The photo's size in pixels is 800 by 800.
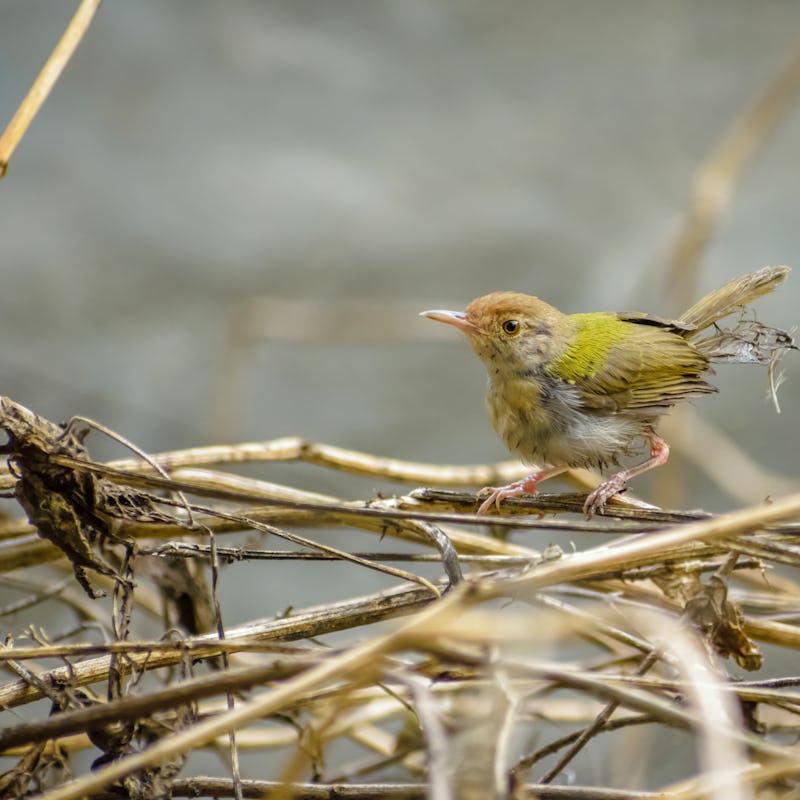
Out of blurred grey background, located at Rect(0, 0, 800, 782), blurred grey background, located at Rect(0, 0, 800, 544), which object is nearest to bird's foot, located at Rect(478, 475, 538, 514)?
blurred grey background, located at Rect(0, 0, 800, 782)

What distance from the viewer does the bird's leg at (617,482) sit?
7.21ft

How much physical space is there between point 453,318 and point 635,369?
1.81 feet

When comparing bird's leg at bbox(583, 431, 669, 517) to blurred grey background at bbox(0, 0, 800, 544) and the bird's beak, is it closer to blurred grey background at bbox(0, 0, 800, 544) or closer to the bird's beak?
the bird's beak

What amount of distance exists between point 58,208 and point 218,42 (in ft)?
→ 4.15

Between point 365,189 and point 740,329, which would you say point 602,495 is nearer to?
point 740,329

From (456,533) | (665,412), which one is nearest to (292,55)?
(665,412)

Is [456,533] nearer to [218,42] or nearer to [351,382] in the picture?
[351,382]

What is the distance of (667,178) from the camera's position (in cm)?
564

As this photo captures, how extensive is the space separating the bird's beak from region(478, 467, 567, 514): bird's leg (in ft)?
1.66

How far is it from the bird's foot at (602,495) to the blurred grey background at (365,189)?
2.77 m

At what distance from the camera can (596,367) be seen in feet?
9.21

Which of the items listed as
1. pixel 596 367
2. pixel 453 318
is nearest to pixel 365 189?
pixel 453 318

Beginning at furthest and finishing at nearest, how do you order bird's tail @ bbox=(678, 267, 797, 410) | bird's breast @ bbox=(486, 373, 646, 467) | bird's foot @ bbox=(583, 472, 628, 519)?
bird's breast @ bbox=(486, 373, 646, 467) < bird's tail @ bbox=(678, 267, 797, 410) < bird's foot @ bbox=(583, 472, 628, 519)

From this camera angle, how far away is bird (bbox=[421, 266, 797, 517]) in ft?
8.70
